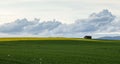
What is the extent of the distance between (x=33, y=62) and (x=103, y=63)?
929 centimetres

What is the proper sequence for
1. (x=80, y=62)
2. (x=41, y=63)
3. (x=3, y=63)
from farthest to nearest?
1. (x=80, y=62)
2. (x=41, y=63)
3. (x=3, y=63)

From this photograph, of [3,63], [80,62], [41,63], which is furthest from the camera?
[80,62]

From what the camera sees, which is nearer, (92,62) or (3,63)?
(3,63)

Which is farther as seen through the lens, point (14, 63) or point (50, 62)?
point (50, 62)

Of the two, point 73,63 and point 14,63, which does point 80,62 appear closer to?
point 73,63

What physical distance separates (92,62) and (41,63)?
7.78 m

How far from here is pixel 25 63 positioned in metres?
40.4

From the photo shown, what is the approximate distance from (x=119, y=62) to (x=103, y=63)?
317 centimetres

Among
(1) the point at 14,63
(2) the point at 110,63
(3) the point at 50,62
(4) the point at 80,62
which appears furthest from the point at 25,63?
(2) the point at 110,63

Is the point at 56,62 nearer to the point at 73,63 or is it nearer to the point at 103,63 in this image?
the point at 73,63

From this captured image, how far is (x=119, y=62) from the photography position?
1858 inches

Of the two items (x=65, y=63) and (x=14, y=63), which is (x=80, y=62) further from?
(x=14, y=63)

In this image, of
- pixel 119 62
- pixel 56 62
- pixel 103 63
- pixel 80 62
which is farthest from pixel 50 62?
pixel 119 62

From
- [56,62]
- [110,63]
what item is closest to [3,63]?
[56,62]
